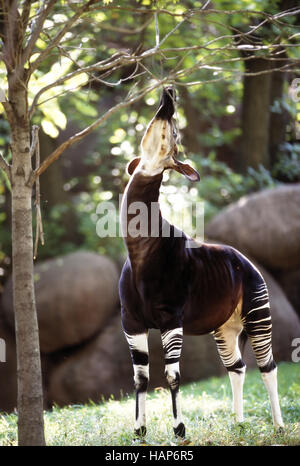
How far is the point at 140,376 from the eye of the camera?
363 cm

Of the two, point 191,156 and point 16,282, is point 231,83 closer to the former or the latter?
point 191,156

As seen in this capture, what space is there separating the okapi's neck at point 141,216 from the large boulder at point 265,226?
4.92 m

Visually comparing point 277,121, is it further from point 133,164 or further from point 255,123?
point 133,164

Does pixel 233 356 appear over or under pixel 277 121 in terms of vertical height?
under

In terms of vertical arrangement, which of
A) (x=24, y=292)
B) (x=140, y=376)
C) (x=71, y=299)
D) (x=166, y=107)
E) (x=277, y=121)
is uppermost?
→ (x=277, y=121)

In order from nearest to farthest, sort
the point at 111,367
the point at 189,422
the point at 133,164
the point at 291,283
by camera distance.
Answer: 1. the point at 133,164
2. the point at 189,422
3. the point at 111,367
4. the point at 291,283

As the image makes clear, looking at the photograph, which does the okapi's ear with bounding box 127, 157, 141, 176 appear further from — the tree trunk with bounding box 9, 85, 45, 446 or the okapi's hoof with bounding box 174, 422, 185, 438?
the okapi's hoof with bounding box 174, 422, 185, 438

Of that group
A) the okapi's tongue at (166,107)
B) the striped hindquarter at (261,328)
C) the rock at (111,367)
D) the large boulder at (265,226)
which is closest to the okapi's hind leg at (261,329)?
the striped hindquarter at (261,328)

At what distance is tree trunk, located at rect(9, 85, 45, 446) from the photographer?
125 inches

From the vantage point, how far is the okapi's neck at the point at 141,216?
139 inches

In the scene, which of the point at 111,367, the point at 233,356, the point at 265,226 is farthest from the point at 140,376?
the point at 265,226

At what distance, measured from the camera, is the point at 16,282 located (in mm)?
3250

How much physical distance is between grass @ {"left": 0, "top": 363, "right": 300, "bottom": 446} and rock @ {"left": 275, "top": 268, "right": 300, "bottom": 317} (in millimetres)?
2848

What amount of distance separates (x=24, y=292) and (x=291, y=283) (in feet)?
21.4
